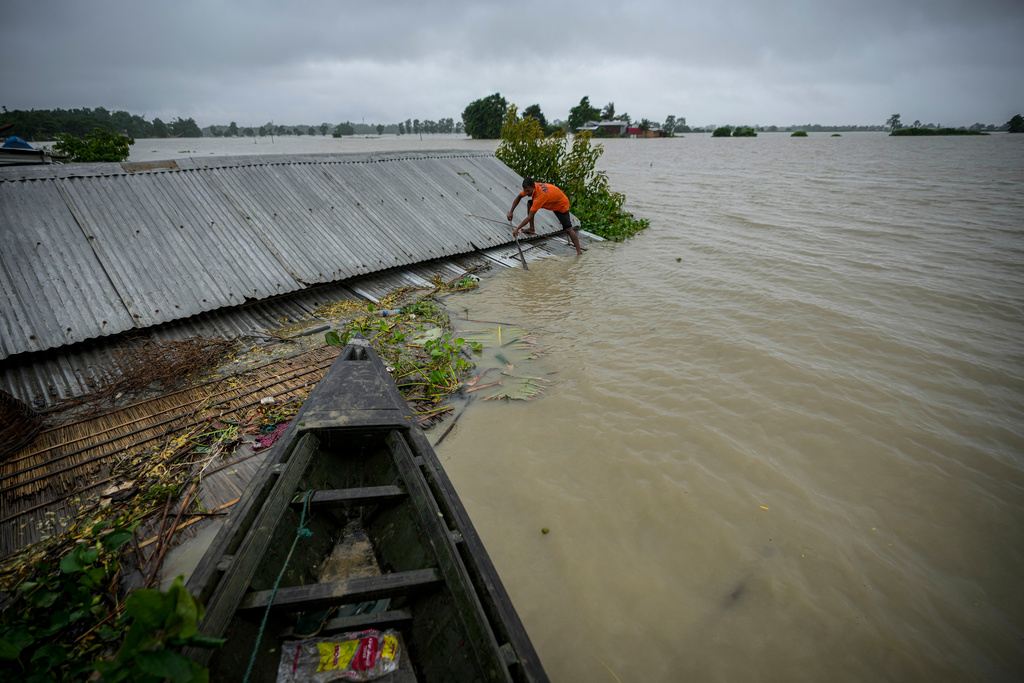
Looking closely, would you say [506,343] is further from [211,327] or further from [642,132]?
[642,132]

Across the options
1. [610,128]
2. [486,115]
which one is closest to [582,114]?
[610,128]

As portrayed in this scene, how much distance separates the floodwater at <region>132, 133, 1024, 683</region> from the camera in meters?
2.94

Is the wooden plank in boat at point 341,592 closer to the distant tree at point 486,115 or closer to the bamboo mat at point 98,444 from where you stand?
the bamboo mat at point 98,444

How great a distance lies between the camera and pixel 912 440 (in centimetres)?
459

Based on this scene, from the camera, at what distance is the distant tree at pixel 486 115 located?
69.8 metres

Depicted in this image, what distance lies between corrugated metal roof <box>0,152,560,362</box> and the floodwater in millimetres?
2495

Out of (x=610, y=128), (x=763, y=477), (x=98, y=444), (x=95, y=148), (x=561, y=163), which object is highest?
(x=610, y=128)

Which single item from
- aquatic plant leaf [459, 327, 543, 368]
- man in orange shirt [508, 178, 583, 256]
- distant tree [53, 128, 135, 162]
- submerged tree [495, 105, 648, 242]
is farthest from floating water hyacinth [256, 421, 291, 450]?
distant tree [53, 128, 135, 162]

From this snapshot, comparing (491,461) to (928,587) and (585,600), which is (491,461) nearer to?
(585,600)

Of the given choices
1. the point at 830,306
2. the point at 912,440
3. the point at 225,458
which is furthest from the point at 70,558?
the point at 830,306

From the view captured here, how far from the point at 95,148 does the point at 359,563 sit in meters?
27.3

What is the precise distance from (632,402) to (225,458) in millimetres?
4408

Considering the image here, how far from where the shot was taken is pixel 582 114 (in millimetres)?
105500

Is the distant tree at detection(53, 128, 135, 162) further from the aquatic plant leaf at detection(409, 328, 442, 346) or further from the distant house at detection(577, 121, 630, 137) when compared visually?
the distant house at detection(577, 121, 630, 137)
